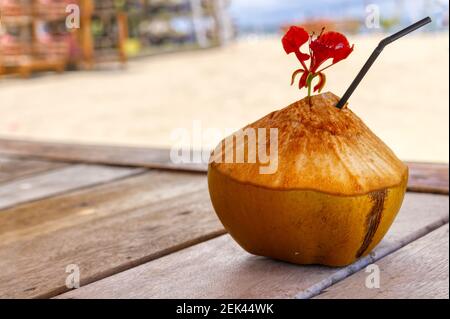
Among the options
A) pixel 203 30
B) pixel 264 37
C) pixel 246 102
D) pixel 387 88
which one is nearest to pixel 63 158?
pixel 246 102

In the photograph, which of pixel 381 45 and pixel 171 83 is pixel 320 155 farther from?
pixel 171 83

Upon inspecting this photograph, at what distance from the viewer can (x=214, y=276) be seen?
0.74m

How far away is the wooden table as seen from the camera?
711 mm

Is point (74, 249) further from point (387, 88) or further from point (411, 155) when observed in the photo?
point (387, 88)

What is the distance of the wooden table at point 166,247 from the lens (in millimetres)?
711

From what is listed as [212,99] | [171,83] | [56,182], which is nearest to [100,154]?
[56,182]

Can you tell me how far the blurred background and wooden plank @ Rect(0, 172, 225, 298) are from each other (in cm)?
42

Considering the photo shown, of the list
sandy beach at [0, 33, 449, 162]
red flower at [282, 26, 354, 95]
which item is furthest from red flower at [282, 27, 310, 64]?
sandy beach at [0, 33, 449, 162]

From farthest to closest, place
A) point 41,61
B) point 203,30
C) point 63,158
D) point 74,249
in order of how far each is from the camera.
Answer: point 203,30
point 41,61
point 63,158
point 74,249

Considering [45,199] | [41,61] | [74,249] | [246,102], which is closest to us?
[74,249]
